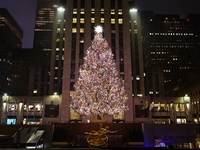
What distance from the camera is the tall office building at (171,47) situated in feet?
486

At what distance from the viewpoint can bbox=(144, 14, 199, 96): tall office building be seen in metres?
148

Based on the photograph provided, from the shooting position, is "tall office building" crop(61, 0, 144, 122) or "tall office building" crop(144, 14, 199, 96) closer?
"tall office building" crop(61, 0, 144, 122)

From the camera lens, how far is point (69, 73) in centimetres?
5838

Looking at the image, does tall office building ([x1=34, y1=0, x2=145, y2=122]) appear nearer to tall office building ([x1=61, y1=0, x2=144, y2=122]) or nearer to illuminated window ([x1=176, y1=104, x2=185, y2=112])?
tall office building ([x1=61, y1=0, x2=144, y2=122])

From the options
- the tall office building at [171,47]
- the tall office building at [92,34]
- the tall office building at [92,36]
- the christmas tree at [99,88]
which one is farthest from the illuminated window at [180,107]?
the tall office building at [171,47]

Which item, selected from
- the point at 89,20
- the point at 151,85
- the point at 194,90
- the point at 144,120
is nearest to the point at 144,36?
the point at 151,85

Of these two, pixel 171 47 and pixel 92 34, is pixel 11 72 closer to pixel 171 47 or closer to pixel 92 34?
pixel 92 34

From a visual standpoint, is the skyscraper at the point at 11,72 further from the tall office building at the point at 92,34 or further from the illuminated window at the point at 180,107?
the illuminated window at the point at 180,107

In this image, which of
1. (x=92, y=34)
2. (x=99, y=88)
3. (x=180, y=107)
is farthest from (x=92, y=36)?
(x=99, y=88)

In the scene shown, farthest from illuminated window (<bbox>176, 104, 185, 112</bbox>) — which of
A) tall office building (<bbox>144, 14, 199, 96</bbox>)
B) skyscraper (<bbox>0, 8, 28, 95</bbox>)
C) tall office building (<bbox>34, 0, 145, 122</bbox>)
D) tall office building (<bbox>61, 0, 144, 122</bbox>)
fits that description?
skyscraper (<bbox>0, 8, 28, 95</bbox>)

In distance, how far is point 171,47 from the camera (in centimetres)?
15450

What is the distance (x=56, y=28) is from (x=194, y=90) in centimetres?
6099

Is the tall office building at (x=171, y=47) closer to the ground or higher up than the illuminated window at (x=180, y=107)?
higher up

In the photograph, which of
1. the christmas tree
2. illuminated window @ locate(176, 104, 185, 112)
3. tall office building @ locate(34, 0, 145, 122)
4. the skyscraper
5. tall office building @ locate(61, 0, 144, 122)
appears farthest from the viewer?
the skyscraper
